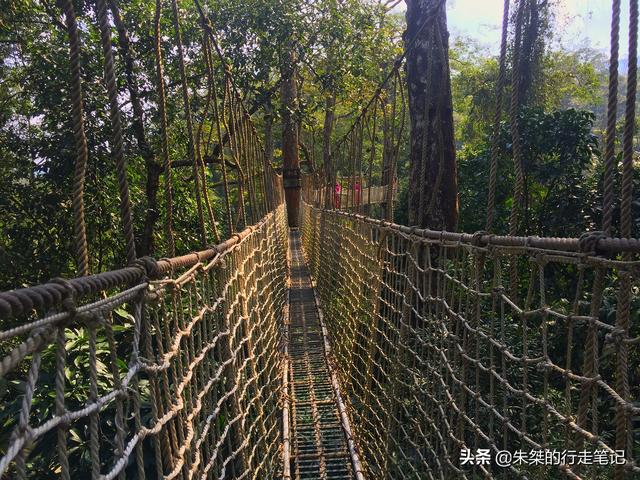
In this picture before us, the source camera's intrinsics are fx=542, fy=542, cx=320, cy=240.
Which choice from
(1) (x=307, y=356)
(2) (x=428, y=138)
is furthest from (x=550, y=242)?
(1) (x=307, y=356)

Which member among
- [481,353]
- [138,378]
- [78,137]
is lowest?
[481,353]

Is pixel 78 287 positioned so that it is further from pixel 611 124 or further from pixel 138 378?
pixel 611 124

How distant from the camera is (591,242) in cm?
82

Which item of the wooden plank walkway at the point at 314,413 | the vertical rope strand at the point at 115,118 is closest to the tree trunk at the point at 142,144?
the wooden plank walkway at the point at 314,413

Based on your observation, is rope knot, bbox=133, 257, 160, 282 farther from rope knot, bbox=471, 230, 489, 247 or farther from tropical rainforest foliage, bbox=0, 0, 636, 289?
tropical rainforest foliage, bbox=0, 0, 636, 289

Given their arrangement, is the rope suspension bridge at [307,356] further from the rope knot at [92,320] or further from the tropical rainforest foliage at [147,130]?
the tropical rainforest foliage at [147,130]

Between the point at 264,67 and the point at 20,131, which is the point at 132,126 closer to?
the point at 20,131

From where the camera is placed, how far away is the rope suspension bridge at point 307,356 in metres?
0.75

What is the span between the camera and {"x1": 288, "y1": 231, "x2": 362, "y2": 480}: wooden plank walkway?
2047 mm

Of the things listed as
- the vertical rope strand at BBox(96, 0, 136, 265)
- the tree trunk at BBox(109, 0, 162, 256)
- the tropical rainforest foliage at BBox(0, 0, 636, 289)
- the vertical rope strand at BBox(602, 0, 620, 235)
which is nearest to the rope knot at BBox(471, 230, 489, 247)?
the vertical rope strand at BBox(602, 0, 620, 235)

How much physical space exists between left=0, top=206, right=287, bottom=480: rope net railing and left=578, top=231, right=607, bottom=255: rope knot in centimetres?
A: 67

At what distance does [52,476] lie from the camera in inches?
59.0

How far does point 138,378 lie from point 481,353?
1587 mm

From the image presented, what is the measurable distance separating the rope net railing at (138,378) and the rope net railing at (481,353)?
0.47m
